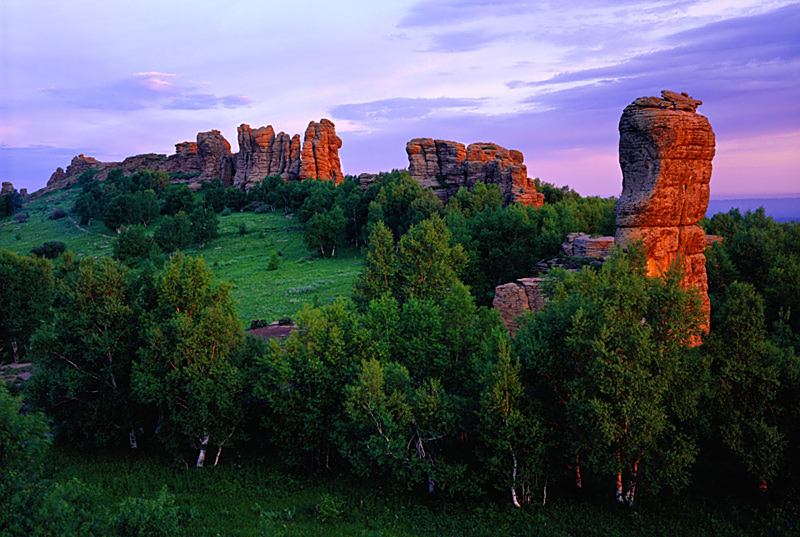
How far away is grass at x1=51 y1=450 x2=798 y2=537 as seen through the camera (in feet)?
70.2

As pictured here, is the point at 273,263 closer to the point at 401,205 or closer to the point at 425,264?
the point at 401,205

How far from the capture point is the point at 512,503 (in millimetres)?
23422

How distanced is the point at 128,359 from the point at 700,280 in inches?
1185

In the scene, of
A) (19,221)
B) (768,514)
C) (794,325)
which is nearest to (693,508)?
(768,514)

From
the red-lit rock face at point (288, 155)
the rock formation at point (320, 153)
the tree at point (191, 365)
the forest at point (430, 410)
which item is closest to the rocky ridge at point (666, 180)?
the forest at point (430, 410)

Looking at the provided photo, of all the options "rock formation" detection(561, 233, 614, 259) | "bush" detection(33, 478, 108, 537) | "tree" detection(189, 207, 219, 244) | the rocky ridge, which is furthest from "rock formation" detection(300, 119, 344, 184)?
"bush" detection(33, 478, 108, 537)

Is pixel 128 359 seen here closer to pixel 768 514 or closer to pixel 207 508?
pixel 207 508

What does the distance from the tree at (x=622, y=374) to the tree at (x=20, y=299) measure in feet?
133

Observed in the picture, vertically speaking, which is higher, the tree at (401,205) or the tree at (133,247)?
the tree at (401,205)

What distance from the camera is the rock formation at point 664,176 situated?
2617cm

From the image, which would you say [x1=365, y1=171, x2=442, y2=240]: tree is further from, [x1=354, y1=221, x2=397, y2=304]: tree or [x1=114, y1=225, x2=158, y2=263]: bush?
[x1=354, y1=221, x2=397, y2=304]: tree

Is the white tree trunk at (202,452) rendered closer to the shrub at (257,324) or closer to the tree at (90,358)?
the tree at (90,358)

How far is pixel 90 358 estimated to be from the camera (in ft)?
91.5

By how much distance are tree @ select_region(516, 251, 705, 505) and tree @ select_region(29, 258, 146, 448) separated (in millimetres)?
20319
